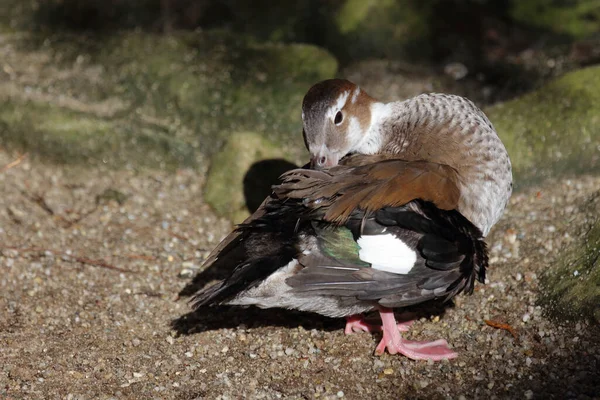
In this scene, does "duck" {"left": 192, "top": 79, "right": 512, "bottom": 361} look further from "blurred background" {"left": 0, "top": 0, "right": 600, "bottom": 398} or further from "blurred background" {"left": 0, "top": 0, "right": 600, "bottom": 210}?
"blurred background" {"left": 0, "top": 0, "right": 600, "bottom": 210}

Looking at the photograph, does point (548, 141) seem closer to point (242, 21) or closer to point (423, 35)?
point (423, 35)

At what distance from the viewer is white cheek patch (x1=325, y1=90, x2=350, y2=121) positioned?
16.0ft

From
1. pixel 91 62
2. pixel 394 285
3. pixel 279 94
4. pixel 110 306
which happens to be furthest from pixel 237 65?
pixel 394 285

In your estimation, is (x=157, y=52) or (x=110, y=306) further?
(x=157, y=52)

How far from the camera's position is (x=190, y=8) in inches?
360

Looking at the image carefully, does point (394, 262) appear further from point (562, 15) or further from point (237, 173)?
point (562, 15)

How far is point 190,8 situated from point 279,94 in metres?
2.79

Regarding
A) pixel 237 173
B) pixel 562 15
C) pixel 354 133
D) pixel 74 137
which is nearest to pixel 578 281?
pixel 354 133

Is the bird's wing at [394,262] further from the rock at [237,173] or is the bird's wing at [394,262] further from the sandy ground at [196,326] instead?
the rock at [237,173]

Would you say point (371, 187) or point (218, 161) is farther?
point (218, 161)

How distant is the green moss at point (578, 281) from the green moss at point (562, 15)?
4.42 metres

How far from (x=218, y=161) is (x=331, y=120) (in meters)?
2.05

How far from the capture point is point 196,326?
5039mm

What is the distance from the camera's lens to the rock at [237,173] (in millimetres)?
6505
